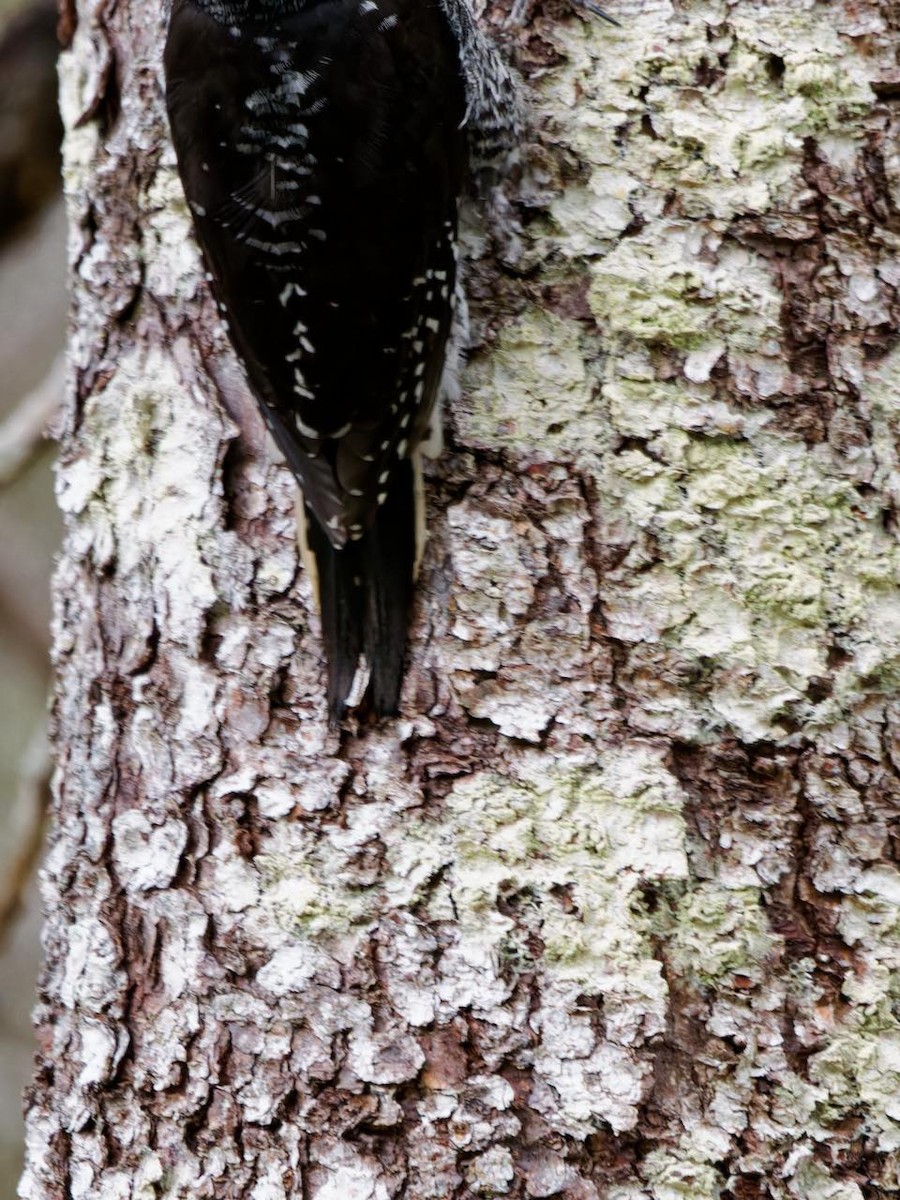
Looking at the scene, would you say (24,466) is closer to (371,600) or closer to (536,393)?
(371,600)

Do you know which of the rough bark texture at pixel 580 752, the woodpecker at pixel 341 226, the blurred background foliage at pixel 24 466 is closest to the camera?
the rough bark texture at pixel 580 752

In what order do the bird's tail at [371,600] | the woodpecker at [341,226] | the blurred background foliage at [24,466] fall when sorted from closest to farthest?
the bird's tail at [371,600] < the woodpecker at [341,226] < the blurred background foliage at [24,466]

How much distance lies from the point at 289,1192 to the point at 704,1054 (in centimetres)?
58

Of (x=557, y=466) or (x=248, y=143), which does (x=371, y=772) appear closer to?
(x=557, y=466)

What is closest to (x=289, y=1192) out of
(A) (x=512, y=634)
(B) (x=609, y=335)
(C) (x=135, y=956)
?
(C) (x=135, y=956)

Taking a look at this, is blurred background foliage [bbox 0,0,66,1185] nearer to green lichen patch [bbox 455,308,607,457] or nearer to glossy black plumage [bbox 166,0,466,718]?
glossy black plumage [bbox 166,0,466,718]

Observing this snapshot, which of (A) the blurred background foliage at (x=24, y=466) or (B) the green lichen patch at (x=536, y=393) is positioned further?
(A) the blurred background foliage at (x=24, y=466)

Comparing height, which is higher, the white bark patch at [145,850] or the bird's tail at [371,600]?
the bird's tail at [371,600]

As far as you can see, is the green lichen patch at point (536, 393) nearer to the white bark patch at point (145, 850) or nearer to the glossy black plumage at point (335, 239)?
the glossy black plumage at point (335, 239)

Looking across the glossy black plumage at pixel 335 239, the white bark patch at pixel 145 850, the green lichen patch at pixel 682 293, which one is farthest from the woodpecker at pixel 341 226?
the white bark patch at pixel 145 850

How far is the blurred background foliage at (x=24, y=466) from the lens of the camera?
9.66ft

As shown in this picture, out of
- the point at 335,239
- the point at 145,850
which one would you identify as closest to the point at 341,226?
the point at 335,239

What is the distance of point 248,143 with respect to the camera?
1.99 m

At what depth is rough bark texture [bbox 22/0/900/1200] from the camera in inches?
67.3
